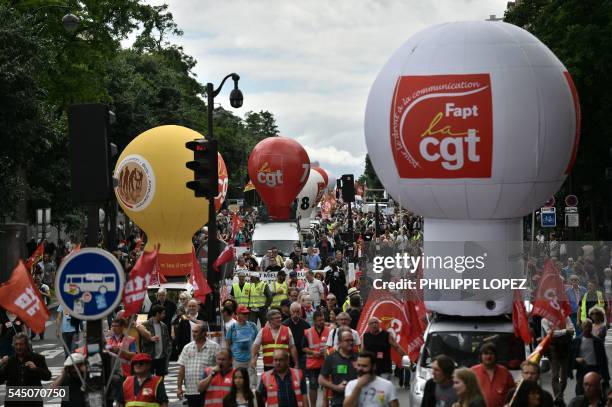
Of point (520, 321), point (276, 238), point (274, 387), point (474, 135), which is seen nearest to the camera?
point (274, 387)

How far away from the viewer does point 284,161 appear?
5919 centimetres

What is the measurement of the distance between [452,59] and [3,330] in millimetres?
7535

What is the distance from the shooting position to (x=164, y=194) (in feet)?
115

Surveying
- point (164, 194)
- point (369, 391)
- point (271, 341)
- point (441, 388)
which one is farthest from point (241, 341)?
point (164, 194)

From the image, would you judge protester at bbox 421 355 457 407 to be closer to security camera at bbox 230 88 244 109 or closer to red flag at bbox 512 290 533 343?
red flag at bbox 512 290 533 343

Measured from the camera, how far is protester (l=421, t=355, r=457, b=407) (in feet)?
39.0

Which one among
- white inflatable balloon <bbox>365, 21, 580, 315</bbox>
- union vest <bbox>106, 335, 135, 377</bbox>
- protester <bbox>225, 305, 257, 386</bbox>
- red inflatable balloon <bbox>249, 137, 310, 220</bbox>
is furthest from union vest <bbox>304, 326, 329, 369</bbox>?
red inflatable balloon <bbox>249, 137, 310, 220</bbox>

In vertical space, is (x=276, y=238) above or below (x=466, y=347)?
above

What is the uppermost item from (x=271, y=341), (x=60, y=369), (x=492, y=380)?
(x=271, y=341)

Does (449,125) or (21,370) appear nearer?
(21,370)

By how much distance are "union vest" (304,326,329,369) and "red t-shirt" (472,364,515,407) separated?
4.44 m

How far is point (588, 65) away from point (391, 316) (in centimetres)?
2822

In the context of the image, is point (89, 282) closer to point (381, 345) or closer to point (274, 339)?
point (274, 339)

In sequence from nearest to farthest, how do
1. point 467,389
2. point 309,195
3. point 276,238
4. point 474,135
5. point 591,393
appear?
point 467,389, point 591,393, point 474,135, point 276,238, point 309,195
